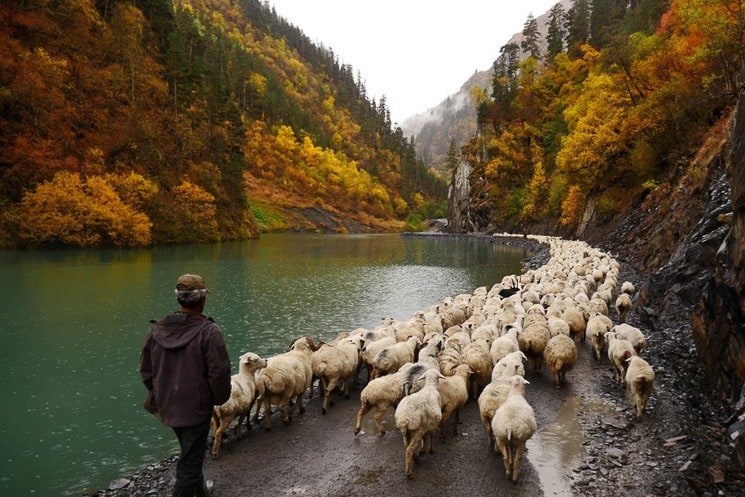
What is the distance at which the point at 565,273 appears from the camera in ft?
77.3

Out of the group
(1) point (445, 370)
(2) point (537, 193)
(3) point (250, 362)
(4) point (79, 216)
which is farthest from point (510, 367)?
(2) point (537, 193)

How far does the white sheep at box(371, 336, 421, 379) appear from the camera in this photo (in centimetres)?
1016

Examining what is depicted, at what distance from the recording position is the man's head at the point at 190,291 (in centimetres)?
542

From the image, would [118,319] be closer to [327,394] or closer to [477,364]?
[327,394]

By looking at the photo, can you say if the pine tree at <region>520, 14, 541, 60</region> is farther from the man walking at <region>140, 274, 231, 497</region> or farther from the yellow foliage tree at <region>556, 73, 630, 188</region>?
the man walking at <region>140, 274, 231, 497</region>

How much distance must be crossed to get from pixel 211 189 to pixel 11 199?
25332 millimetres

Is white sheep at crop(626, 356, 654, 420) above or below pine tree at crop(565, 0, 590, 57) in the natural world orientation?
below

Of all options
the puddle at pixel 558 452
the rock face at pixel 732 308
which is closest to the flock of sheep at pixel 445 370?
the puddle at pixel 558 452

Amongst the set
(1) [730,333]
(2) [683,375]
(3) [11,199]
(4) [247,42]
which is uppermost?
(4) [247,42]

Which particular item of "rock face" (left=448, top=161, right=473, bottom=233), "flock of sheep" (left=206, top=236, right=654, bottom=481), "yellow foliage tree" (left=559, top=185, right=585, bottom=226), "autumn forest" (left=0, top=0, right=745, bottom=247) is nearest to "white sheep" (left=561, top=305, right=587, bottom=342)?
"flock of sheep" (left=206, top=236, right=654, bottom=481)

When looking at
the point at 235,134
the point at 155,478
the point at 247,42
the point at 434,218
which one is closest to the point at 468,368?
the point at 155,478

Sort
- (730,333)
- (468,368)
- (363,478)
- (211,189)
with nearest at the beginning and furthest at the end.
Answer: (363,478) → (730,333) → (468,368) → (211,189)

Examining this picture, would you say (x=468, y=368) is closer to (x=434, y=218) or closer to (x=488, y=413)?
(x=488, y=413)

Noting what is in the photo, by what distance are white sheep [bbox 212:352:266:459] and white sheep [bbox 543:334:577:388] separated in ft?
21.4
